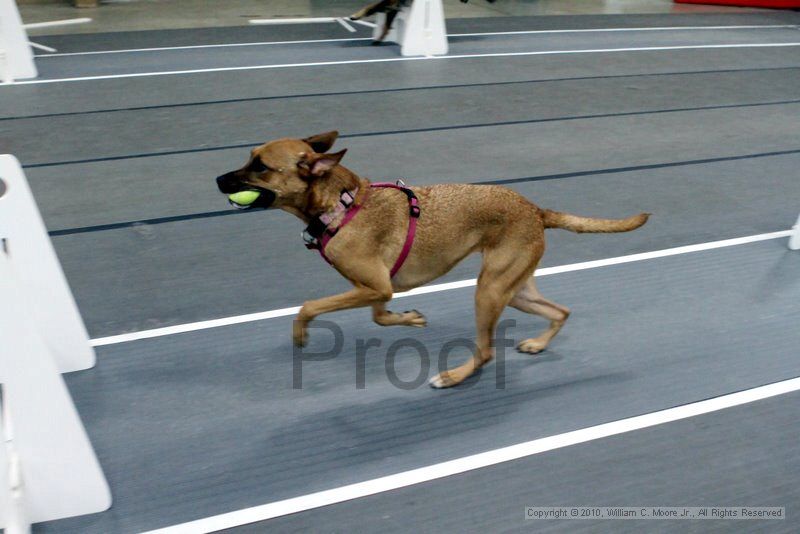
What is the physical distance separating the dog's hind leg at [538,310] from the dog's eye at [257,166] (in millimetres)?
1281

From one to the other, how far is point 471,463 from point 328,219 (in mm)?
1105

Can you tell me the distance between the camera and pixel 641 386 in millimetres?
3281

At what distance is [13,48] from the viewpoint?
7.11m

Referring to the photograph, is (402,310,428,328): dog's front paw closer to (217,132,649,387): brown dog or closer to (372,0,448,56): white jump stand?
(217,132,649,387): brown dog

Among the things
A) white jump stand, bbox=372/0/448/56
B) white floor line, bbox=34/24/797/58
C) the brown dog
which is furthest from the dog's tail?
white floor line, bbox=34/24/797/58

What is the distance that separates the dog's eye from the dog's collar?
0.29 metres

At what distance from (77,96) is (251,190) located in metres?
4.97

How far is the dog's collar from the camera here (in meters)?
2.92

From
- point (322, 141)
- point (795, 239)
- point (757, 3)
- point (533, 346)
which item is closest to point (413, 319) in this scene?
point (533, 346)

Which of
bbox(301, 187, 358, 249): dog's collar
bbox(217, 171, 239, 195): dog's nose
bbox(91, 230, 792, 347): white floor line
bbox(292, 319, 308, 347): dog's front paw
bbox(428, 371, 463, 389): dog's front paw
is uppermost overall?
bbox(217, 171, 239, 195): dog's nose

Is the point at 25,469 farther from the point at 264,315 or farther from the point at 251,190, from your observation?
the point at 264,315

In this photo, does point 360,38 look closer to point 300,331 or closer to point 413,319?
point 413,319

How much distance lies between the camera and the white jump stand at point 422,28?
8.42 m

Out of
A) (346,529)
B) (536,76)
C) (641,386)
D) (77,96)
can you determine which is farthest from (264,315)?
(536,76)
